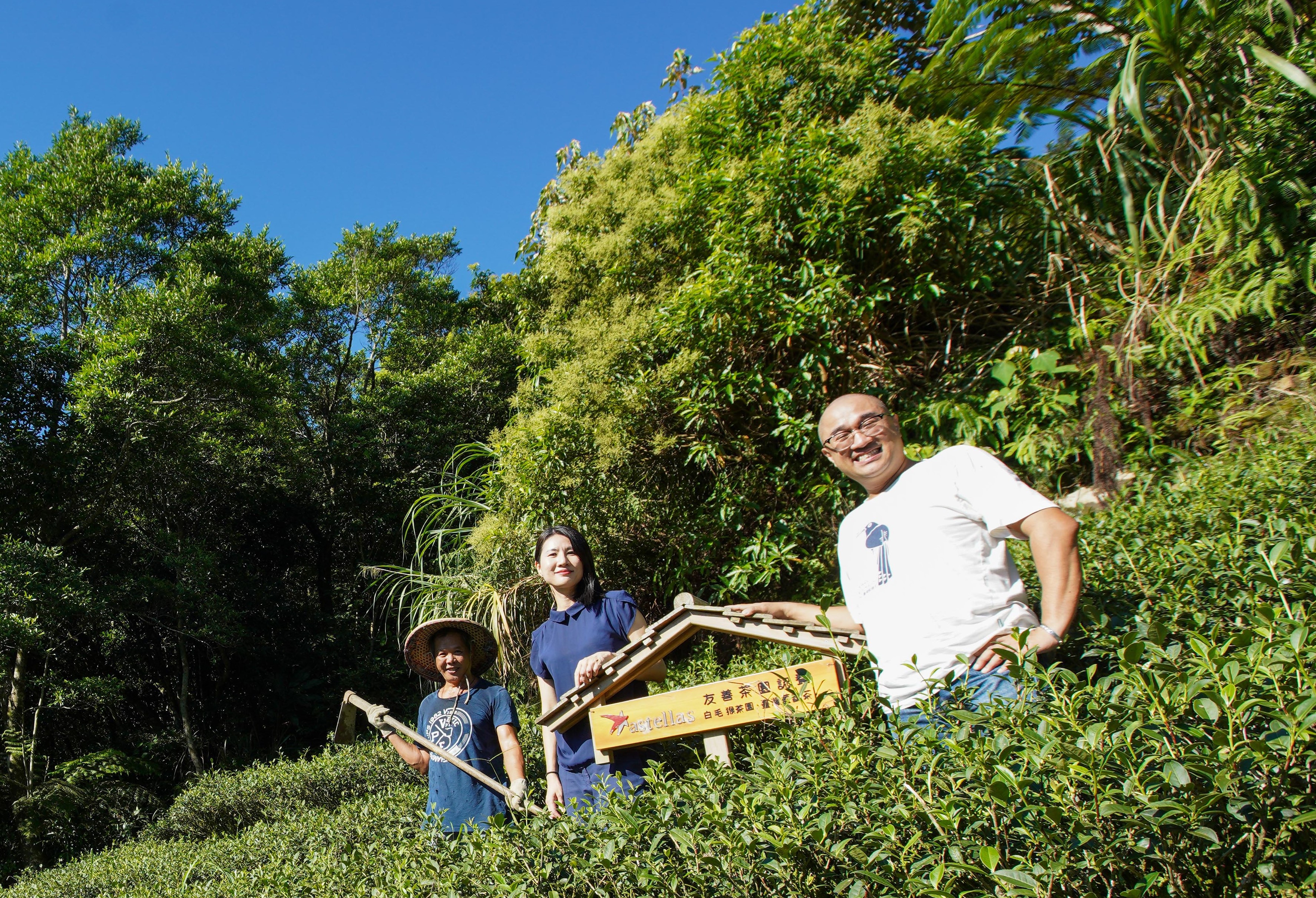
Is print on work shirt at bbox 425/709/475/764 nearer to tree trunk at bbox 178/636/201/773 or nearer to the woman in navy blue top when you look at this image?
the woman in navy blue top

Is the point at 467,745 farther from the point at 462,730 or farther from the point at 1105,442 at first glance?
the point at 1105,442

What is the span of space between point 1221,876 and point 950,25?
201 inches

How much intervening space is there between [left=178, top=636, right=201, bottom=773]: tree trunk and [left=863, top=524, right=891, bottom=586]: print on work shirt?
9.63m

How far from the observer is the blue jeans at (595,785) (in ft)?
5.90

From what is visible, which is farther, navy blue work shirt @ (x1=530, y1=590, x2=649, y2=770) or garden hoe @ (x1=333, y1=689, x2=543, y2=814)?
navy blue work shirt @ (x1=530, y1=590, x2=649, y2=770)

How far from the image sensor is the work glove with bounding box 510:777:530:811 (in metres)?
2.10

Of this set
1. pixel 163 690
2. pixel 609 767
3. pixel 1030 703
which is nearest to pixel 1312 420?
pixel 1030 703

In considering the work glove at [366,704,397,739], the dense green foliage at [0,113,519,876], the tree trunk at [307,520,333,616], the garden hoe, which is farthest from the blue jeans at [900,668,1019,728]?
the tree trunk at [307,520,333,616]

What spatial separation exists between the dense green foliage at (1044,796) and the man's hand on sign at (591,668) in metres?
0.60

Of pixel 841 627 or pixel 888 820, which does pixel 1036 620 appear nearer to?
pixel 841 627

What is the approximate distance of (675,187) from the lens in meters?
5.34

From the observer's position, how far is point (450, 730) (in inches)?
116

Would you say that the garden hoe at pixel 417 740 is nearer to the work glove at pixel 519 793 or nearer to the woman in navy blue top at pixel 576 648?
the work glove at pixel 519 793

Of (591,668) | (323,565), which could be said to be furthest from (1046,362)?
(323,565)
